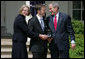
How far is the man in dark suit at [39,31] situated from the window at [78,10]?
304 inches

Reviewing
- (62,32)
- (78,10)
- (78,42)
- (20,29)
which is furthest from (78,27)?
(62,32)

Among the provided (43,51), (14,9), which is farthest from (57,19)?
(14,9)

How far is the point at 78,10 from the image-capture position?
49.0 ft

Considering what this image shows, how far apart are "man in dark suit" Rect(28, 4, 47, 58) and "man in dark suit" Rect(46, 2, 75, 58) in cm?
17

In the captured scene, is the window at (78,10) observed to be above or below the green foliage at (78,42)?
above

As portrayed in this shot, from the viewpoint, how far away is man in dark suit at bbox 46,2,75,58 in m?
7.18

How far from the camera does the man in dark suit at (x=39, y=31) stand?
7215 mm

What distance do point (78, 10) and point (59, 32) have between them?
7.89m

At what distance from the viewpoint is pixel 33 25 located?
7.27m

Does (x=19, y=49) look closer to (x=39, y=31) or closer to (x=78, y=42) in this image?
(x=39, y=31)

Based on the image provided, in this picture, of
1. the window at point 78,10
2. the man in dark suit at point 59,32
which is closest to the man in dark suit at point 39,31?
the man in dark suit at point 59,32

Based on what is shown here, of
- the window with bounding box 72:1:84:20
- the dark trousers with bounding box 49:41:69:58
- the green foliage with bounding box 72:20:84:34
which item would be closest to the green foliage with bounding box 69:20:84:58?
the green foliage with bounding box 72:20:84:34

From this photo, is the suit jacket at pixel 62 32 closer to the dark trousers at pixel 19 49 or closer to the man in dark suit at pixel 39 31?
the man in dark suit at pixel 39 31

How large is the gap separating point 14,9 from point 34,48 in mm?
7442
